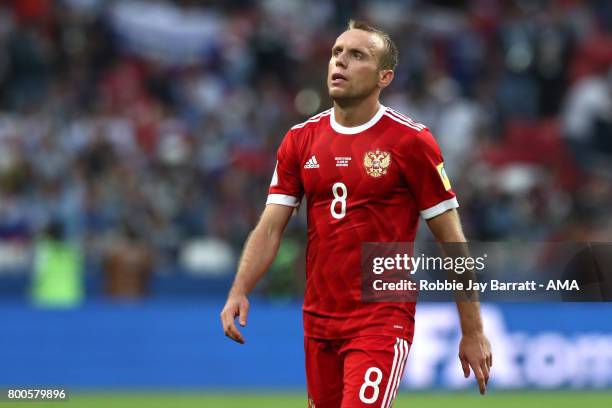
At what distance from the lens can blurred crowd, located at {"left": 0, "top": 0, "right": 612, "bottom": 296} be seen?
50.5 ft

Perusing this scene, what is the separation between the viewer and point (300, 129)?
6543 mm

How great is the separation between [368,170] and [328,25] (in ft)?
44.1

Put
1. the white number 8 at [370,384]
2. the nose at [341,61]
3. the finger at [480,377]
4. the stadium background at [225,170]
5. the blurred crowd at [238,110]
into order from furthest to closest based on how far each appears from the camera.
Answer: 1. the blurred crowd at [238,110]
2. the stadium background at [225,170]
3. the nose at [341,61]
4. the finger at [480,377]
5. the white number 8 at [370,384]

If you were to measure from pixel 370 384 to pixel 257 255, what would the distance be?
96 centimetres

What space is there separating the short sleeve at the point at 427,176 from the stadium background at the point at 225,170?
19.6ft

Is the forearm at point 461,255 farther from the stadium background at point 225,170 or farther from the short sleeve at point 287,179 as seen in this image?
the stadium background at point 225,170

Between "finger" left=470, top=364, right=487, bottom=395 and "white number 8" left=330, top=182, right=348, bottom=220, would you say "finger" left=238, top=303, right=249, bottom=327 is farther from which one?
"finger" left=470, top=364, right=487, bottom=395

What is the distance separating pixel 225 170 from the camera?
53.3 feet

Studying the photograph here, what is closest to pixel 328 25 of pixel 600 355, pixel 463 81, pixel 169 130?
pixel 463 81

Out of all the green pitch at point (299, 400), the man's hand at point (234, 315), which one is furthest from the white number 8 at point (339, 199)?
the green pitch at point (299, 400)

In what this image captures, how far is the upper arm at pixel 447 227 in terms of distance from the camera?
6219 millimetres
